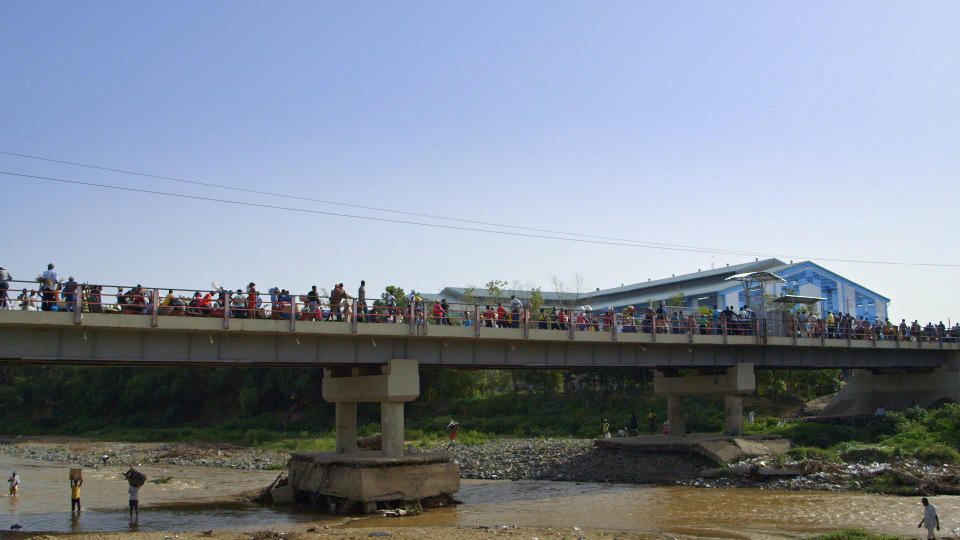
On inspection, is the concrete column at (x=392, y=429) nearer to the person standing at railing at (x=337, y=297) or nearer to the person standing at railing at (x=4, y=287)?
the person standing at railing at (x=337, y=297)

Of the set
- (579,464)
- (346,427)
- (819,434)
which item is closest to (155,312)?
(346,427)

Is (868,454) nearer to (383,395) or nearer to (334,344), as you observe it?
(383,395)

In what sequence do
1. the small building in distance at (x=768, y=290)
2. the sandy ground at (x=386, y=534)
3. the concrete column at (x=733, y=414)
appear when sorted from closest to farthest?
the sandy ground at (x=386, y=534)
the concrete column at (x=733, y=414)
the small building in distance at (x=768, y=290)

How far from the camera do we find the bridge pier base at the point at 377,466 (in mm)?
25609

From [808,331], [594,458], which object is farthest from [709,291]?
[594,458]

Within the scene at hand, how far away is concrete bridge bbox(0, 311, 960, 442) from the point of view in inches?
863

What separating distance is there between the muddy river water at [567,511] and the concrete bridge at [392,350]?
4457mm

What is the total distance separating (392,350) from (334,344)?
7.40 ft

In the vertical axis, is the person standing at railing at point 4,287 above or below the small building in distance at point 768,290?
below

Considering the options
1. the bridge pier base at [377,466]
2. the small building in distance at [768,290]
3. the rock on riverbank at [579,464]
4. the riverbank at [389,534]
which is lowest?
the rock on riverbank at [579,464]

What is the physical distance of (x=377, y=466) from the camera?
2578 centimetres

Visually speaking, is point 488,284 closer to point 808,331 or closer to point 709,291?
point 709,291

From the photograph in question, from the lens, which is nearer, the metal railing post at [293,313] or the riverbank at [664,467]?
the metal railing post at [293,313]

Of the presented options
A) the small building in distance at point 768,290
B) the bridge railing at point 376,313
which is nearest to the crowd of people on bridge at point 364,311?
the bridge railing at point 376,313
